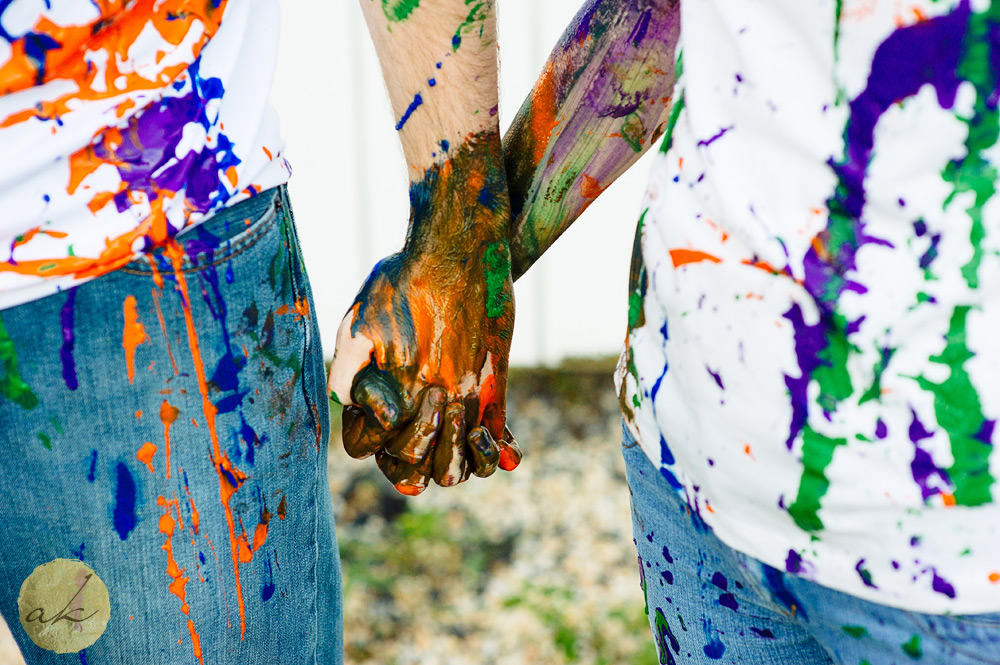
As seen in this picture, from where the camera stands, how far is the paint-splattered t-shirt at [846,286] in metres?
0.50

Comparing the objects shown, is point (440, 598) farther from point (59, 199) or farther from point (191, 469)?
point (59, 199)

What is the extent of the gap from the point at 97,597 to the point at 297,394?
264 millimetres

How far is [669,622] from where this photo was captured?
0.77 m

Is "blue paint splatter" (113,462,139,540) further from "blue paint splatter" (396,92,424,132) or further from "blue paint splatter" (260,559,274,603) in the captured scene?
"blue paint splatter" (396,92,424,132)

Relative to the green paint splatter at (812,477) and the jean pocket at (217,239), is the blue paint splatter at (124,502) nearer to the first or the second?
the jean pocket at (217,239)

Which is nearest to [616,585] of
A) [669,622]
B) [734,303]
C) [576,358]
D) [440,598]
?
[440,598]

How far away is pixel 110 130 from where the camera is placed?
707 millimetres

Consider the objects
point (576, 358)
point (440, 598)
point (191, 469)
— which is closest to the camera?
point (191, 469)

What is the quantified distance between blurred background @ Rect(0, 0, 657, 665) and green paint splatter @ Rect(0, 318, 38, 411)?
5.23 ft

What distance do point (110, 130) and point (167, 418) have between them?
0.26 metres

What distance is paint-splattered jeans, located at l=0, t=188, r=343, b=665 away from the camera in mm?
744

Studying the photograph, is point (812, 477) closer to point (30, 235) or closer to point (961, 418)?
point (961, 418)

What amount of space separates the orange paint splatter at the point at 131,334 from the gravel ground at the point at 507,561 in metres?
1.70

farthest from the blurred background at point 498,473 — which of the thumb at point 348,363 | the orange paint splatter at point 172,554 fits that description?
the orange paint splatter at point 172,554
